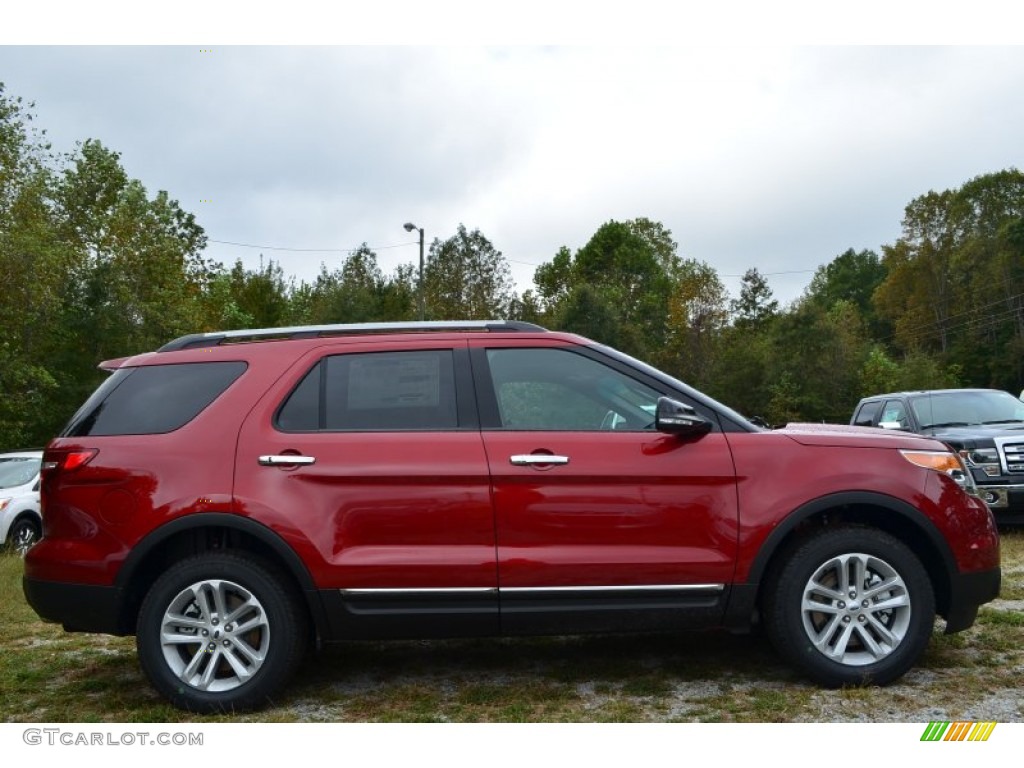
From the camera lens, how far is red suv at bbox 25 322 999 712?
→ 4820 millimetres

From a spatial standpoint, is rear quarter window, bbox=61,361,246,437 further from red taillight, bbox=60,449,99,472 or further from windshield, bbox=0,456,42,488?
windshield, bbox=0,456,42,488

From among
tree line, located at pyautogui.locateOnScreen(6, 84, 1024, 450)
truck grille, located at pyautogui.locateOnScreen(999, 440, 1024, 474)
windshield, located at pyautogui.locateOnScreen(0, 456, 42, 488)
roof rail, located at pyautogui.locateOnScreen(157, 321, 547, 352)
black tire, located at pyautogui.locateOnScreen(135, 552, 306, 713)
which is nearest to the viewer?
black tire, located at pyautogui.locateOnScreen(135, 552, 306, 713)

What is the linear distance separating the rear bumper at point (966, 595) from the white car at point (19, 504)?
11642mm

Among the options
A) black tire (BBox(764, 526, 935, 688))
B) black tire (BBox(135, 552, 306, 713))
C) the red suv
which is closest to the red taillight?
the red suv

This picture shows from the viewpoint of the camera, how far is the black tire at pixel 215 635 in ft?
15.8

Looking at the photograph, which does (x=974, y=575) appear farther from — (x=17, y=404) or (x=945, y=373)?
(x=945, y=373)

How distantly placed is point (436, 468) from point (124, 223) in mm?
30407

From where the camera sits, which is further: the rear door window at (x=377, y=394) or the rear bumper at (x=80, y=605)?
the rear door window at (x=377, y=394)

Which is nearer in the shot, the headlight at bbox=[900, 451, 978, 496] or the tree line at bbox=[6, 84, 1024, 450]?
the headlight at bbox=[900, 451, 978, 496]

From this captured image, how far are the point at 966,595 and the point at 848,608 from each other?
632 millimetres

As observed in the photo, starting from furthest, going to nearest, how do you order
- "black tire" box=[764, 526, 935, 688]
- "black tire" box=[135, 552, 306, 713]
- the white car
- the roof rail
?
1. the white car
2. the roof rail
3. "black tire" box=[764, 526, 935, 688]
4. "black tire" box=[135, 552, 306, 713]

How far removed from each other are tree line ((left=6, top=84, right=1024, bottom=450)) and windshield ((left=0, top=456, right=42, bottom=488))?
9851 millimetres

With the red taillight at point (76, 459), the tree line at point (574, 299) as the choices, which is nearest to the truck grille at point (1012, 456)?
the red taillight at point (76, 459)

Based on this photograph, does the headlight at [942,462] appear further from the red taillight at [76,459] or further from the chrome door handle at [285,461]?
the red taillight at [76,459]
